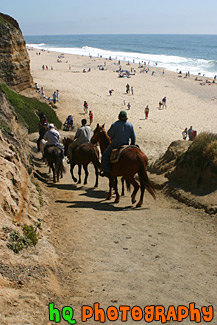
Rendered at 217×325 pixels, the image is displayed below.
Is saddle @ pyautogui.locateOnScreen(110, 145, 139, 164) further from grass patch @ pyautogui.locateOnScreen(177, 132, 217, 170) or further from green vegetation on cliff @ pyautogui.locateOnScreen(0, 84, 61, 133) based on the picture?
green vegetation on cliff @ pyautogui.locateOnScreen(0, 84, 61, 133)

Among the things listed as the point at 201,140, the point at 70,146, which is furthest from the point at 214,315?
the point at 70,146

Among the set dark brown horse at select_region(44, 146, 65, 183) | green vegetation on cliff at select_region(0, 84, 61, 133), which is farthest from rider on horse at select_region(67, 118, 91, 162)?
green vegetation on cliff at select_region(0, 84, 61, 133)

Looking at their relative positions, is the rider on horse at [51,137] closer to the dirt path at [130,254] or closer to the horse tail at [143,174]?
the dirt path at [130,254]

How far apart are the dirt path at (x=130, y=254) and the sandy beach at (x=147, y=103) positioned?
11263 mm

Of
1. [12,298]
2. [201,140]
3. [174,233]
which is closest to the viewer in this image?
[12,298]

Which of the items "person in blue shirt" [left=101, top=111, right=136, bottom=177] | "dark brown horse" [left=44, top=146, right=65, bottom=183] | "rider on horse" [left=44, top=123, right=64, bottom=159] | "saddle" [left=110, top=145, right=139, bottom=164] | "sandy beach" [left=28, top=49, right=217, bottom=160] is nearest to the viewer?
"saddle" [left=110, top=145, right=139, bottom=164]

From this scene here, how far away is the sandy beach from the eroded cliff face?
4.92 meters

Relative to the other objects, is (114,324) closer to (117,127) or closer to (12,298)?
(12,298)

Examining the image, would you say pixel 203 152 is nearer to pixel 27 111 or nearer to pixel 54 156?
pixel 54 156

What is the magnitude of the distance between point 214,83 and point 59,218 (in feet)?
220

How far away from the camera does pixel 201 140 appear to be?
43.4 feet

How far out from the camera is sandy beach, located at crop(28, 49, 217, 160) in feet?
110

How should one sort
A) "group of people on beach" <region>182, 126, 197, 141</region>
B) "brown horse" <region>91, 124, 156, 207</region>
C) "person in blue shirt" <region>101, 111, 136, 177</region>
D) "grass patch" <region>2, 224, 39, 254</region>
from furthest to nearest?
"group of people on beach" <region>182, 126, 197, 141</region> < "person in blue shirt" <region>101, 111, 136, 177</region> < "brown horse" <region>91, 124, 156, 207</region> < "grass patch" <region>2, 224, 39, 254</region>

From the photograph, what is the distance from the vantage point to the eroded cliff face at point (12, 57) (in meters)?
30.6
